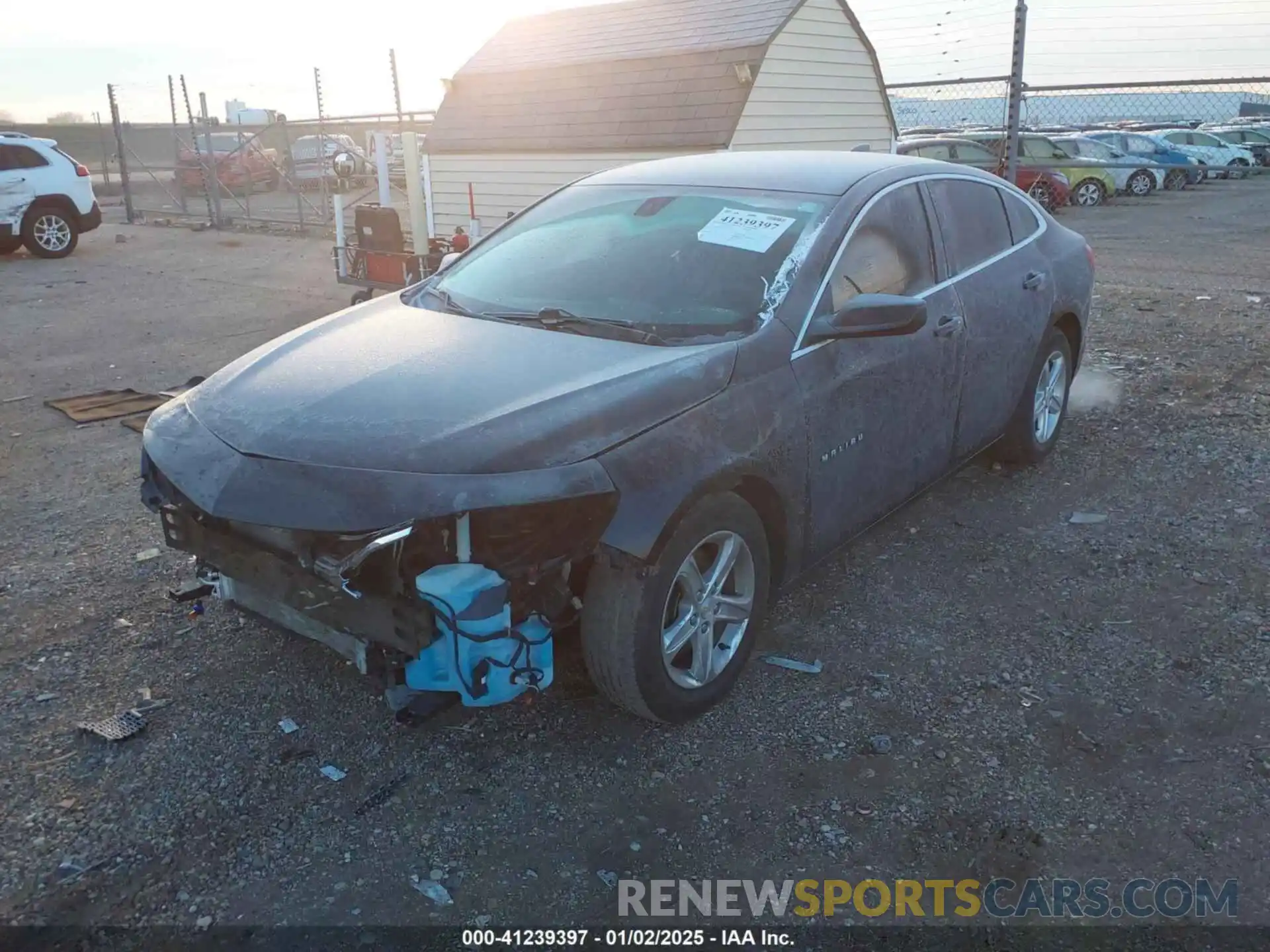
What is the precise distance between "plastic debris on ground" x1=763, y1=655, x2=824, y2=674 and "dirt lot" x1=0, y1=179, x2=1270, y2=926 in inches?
2.0

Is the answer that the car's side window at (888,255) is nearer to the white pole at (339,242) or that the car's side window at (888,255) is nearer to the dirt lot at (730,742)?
the dirt lot at (730,742)

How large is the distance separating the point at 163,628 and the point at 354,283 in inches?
258

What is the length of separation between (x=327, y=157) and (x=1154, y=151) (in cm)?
2068

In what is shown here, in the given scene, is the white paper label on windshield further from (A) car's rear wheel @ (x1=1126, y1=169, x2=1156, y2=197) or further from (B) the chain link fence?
(A) car's rear wheel @ (x1=1126, y1=169, x2=1156, y2=197)

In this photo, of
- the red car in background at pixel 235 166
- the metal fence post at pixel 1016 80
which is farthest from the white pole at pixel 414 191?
the red car in background at pixel 235 166

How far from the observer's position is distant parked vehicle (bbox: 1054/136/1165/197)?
22547mm

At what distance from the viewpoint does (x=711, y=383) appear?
3.18 metres

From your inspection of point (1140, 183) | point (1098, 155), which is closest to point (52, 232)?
point (1098, 155)

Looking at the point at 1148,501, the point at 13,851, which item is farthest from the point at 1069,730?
the point at 13,851

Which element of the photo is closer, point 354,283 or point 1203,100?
point 354,283

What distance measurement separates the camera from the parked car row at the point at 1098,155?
62.7 feet

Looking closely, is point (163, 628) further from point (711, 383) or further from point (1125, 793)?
point (1125, 793)

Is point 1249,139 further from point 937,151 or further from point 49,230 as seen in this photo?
point 49,230

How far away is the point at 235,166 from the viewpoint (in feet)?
87.5
